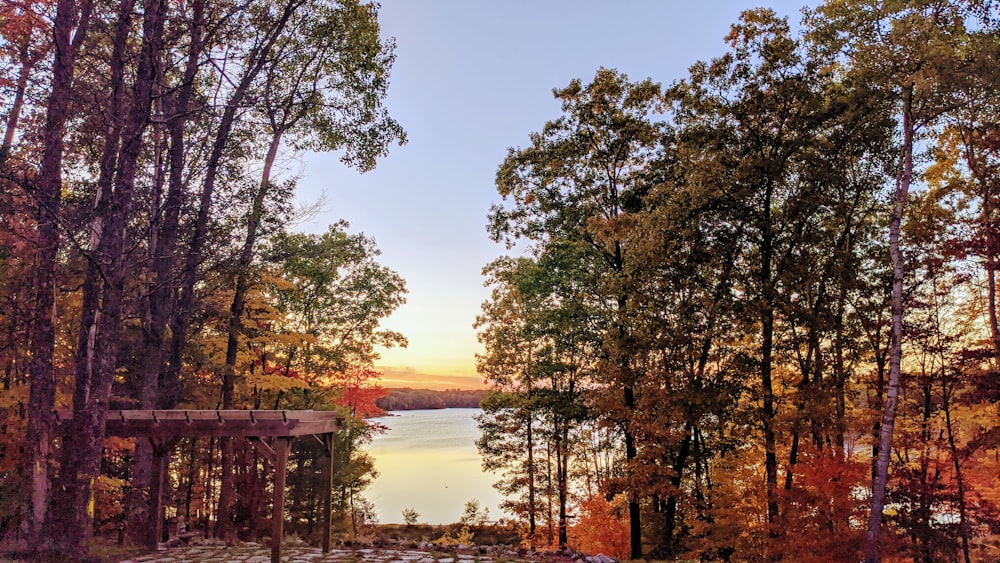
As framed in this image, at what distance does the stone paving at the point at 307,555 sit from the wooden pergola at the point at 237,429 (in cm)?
52

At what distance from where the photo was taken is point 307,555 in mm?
9219

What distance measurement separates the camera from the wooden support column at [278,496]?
24.6 feet

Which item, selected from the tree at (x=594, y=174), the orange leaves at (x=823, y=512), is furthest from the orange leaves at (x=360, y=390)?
the orange leaves at (x=823, y=512)

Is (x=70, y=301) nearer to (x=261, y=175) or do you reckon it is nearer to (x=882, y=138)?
(x=261, y=175)

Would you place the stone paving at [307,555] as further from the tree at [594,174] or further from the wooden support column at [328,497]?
the tree at [594,174]

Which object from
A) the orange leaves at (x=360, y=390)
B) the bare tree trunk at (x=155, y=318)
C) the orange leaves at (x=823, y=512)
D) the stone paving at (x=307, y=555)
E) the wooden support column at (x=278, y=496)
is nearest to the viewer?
the wooden support column at (x=278, y=496)

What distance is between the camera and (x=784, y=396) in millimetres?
12148

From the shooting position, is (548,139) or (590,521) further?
(590,521)

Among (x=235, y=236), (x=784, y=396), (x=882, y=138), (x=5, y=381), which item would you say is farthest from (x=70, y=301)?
(x=882, y=138)

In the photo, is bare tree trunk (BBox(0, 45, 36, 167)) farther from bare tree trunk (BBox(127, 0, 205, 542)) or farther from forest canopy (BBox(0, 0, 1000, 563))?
bare tree trunk (BBox(127, 0, 205, 542))

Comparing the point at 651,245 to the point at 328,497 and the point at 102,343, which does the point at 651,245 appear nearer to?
the point at 328,497

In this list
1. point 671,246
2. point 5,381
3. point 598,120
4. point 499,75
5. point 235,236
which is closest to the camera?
point 235,236

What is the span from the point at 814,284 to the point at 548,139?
7.37 meters

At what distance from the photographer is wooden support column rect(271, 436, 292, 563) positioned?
24.6ft
